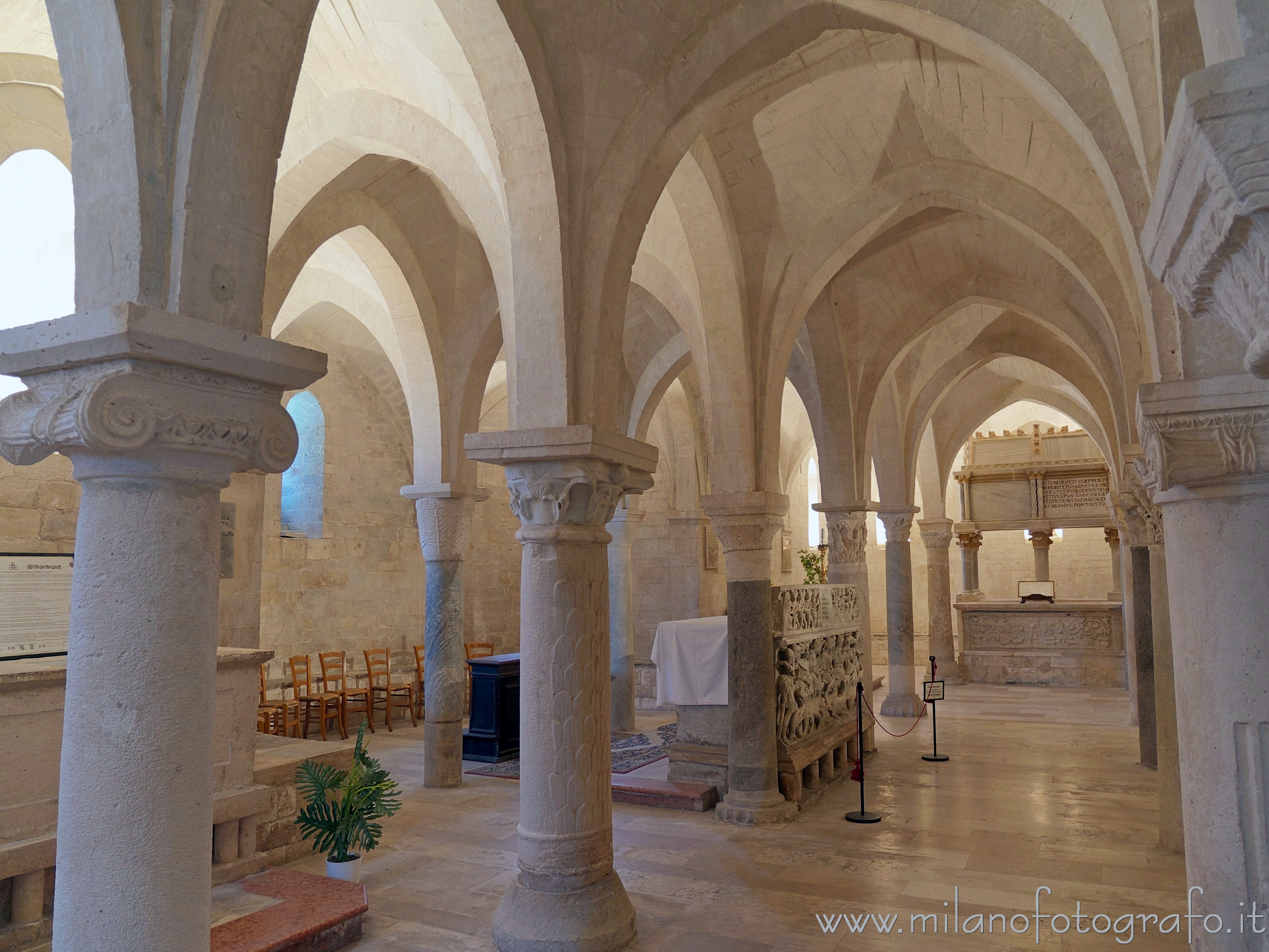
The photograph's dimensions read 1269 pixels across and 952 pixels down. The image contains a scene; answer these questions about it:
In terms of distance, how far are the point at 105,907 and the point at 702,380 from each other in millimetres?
5417

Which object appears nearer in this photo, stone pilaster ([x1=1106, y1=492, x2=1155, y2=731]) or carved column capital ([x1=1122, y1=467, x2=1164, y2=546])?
carved column capital ([x1=1122, y1=467, x2=1164, y2=546])

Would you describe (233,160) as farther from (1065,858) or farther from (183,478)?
(1065,858)

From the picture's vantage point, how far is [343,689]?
1020 cm

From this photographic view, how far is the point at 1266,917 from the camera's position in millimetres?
2805

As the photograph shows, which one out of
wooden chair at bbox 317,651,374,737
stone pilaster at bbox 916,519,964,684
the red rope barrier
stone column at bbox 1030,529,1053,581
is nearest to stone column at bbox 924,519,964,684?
stone pilaster at bbox 916,519,964,684

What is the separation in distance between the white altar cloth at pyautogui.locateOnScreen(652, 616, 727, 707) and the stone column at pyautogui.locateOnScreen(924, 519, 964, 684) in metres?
7.74

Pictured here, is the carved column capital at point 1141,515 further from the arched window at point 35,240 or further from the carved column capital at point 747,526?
the arched window at point 35,240

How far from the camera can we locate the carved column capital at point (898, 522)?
11.3m

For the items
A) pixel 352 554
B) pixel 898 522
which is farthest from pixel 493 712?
pixel 898 522

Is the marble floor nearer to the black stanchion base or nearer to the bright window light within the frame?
the black stanchion base

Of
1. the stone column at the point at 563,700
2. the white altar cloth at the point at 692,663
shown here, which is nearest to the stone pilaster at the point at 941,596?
the white altar cloth at the point at 692,663

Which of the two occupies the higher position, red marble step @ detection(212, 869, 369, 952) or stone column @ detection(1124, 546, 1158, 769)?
stone column @ detection(1124, 546, 1158, 769)

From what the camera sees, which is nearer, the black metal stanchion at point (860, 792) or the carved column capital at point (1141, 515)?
the black metal stanchion at point (860, 792)

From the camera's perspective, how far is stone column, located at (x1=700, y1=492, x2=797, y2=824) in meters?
6.43
